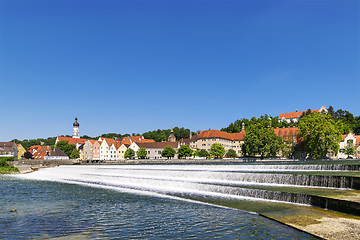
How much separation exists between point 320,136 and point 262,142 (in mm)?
18177

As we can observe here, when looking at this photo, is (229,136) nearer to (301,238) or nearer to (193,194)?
(193,194)

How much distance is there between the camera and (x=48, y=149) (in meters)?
153

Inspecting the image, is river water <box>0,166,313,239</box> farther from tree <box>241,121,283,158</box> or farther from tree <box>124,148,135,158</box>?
tree <box>124,148,135,158</box>

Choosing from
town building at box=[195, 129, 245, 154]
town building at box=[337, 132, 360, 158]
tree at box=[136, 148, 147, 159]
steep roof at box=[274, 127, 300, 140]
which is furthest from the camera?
town building at box=[195, 129, 245, 154]

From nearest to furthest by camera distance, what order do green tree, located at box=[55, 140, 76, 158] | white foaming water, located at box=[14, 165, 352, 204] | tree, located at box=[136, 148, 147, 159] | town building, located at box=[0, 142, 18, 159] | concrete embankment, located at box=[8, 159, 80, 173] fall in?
1. white foaming water, located at box=[14, 165, 352, 204]
2. concrete embankment, located at box=[8, 159, 80, 173]
3. tree, located at box=[136, 148, 147, 159]
4. town building, located at box=[0, 142, 18, 159]
5. green tree, located at box=[55, 140, 76, 158]

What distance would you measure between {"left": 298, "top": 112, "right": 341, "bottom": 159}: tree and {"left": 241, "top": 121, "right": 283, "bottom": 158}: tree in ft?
33.0

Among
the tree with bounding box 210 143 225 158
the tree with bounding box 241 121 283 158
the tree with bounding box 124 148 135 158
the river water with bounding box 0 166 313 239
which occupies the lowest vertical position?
the tree with bounding box 124 148 135 158

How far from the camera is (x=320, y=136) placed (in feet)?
259

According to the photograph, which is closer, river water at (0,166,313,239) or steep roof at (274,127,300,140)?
river water at (0,166,313,239)

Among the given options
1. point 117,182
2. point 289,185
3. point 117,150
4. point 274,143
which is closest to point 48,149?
point 117,150

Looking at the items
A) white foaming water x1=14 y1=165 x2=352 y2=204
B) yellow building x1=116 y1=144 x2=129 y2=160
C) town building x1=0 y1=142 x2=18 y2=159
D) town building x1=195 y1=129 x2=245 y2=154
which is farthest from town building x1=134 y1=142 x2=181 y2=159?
white foaming water x1=14 y1=165 x2=352 y2=204

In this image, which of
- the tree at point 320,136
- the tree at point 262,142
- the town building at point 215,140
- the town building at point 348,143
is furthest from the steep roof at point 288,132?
the tree at point 320,136

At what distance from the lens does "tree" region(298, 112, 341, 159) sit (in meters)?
78.9

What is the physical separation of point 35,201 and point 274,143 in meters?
79.4
